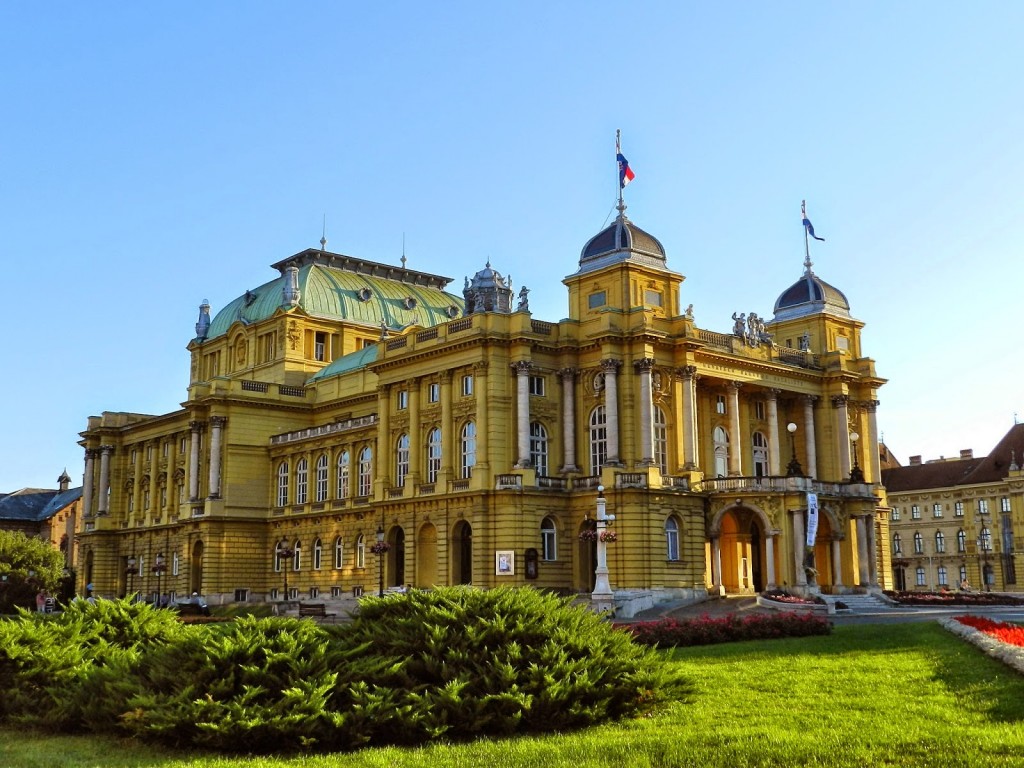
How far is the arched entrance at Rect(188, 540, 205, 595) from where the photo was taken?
268ft

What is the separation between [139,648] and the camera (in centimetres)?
2227

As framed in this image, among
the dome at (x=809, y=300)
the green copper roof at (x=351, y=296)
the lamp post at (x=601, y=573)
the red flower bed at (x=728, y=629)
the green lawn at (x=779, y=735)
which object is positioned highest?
the green copper roof at (x=351, y=296)

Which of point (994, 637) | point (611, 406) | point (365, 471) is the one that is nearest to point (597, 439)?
point (611, 406)

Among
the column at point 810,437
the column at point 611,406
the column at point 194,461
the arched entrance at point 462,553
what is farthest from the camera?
the column at point 194,461

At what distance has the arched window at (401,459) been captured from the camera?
6950 centimetres

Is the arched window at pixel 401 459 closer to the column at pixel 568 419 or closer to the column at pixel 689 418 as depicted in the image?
the column at pixel 568 419

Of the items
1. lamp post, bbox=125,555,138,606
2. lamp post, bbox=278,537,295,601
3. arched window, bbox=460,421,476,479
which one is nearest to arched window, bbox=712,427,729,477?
arched window, bbox=460,421,476,479

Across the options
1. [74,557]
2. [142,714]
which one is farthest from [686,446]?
[74,557]

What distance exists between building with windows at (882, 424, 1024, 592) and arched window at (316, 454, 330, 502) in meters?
60.4

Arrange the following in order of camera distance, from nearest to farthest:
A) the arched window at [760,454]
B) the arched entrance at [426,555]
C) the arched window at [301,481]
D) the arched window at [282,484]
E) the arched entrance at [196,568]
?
the arched entrance at [426,555] < the arched window at [760,454] < the arched window at [301,481] < the arched entrance at [196,568] < the arched window at [282,484]

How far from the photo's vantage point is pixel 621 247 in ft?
212

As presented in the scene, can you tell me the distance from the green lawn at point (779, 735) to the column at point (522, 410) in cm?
3884

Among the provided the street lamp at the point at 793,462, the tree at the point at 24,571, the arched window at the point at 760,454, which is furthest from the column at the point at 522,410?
the tree at the point at 24,571

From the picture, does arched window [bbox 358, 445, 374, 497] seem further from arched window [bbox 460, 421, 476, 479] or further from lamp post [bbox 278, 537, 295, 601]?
arched window [bbox 460, 421, 476, 479]
